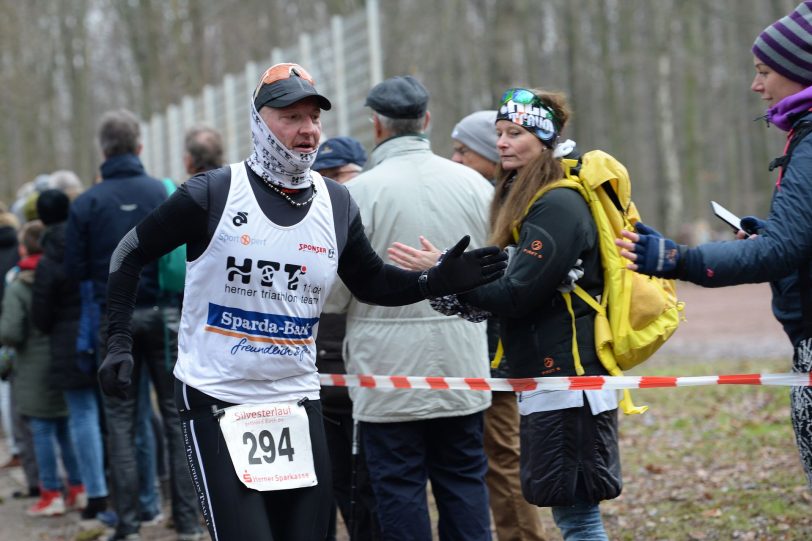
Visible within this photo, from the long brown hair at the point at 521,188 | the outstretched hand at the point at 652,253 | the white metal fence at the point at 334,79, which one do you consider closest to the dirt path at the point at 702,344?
the long brown hair at the point at 521,188

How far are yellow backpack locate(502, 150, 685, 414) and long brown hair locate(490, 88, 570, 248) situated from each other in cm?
5

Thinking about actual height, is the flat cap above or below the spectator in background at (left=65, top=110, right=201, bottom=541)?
above

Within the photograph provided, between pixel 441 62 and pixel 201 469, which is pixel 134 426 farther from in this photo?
pixel 441 62

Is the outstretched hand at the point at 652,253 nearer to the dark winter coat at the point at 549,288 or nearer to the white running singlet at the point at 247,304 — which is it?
the dark winter coat at the point at 549,288

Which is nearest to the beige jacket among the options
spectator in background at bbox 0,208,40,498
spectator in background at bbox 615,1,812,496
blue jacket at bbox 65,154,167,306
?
spectator in background at bbox 615,1,812,496

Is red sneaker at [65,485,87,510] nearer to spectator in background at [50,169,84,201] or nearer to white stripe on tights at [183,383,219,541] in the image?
spectator in background at [50,169,84,201]

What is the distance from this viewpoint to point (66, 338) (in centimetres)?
766

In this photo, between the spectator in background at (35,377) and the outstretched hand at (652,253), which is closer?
the outstretched hand at (652,253)

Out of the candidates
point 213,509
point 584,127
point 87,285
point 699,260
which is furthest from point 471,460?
point 584,127

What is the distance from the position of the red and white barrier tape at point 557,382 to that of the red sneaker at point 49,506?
12.4 ft

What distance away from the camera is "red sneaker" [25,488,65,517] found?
8328 millimetres

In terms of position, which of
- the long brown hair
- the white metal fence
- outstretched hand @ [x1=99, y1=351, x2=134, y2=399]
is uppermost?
the white metal fence

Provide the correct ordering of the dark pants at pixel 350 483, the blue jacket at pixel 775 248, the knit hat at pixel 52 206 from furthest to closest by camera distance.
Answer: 1. the knit hat at pixel 52 206
2. the dark pants at pixel 350 483
3. the blue jacket at pixel 775 248

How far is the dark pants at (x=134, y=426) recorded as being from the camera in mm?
6820
